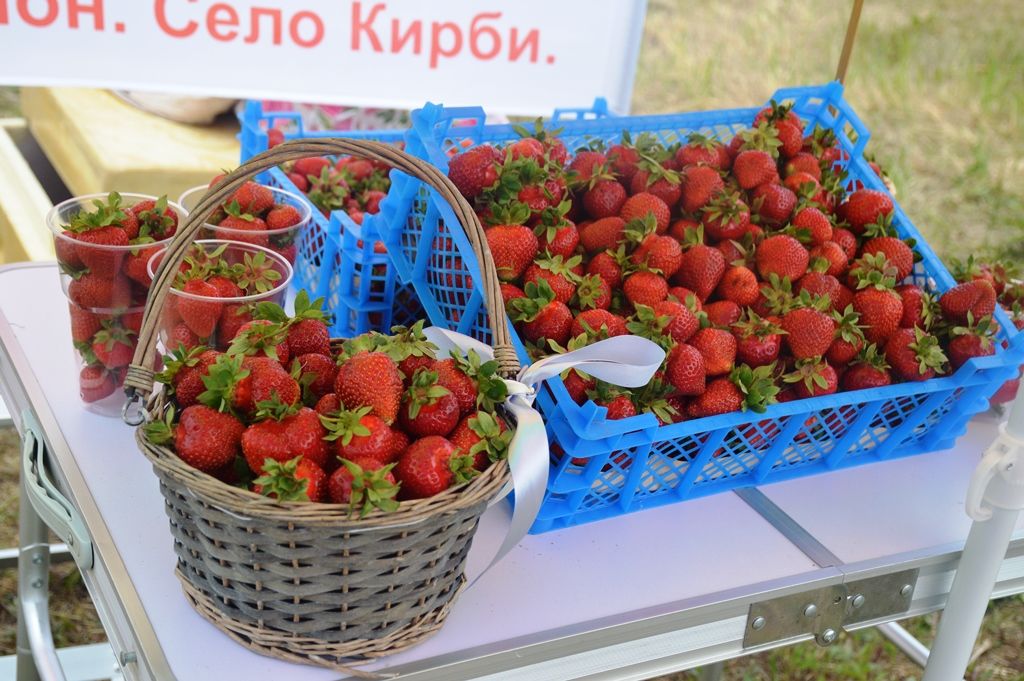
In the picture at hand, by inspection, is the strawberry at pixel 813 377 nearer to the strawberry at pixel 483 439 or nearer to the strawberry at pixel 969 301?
the strawberry at pixel 969 301

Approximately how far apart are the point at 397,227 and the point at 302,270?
0.27 m

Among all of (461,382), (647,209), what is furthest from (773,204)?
(461,382)

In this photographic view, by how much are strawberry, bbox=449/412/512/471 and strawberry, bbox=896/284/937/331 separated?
0.58 m

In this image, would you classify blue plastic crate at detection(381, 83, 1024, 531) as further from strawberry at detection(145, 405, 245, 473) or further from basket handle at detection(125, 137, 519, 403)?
strawberry at detection(145, 405, 245, 473)

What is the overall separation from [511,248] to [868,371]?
0.41 metres

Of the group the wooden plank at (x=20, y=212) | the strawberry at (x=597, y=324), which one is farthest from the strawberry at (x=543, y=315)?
the wooden plank at (x=20, y=212)

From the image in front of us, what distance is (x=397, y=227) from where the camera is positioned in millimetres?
1199

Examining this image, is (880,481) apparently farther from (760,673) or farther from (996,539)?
(760,673)

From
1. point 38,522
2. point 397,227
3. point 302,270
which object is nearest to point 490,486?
point 397,227

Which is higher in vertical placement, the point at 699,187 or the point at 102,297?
the point at 699,187

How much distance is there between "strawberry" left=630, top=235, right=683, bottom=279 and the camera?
112 cm

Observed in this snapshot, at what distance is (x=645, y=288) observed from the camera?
109 cm

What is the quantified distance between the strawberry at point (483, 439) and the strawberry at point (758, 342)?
A: 1.18 ft

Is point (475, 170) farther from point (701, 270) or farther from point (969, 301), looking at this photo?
point (969, 301)
